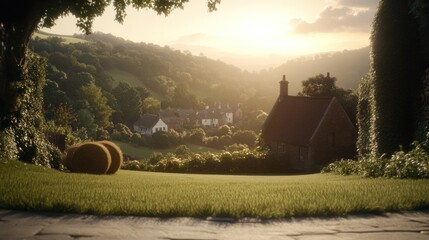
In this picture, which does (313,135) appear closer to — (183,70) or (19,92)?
(19,92)

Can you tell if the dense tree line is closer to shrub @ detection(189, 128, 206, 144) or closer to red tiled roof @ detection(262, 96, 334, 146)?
red tiled roof @ detection(262, 96, 334, 146)

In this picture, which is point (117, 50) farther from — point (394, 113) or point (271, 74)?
point (394, 113)

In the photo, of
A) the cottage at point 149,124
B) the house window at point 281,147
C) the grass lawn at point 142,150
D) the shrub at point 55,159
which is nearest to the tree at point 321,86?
the house window at point 281,147

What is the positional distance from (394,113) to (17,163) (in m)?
17.0

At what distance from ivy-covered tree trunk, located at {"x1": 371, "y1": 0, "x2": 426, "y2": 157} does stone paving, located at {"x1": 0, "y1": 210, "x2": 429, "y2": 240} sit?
14.9 m

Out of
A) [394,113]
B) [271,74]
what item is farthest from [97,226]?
[271,74]

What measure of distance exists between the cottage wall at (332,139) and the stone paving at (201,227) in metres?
33.2

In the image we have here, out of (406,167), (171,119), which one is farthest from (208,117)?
(406,167)

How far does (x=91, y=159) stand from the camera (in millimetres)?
19484

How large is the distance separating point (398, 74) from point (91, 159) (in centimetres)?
1521

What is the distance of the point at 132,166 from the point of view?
3538 centimetres

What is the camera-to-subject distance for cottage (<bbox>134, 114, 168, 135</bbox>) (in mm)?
97562

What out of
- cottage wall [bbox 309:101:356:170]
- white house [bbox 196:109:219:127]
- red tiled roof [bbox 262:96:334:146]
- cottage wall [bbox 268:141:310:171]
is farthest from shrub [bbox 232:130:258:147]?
white house [bbox 196:109:219:127]

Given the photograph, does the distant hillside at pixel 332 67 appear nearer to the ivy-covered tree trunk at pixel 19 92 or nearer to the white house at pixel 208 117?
the white house at pixel 208 117
